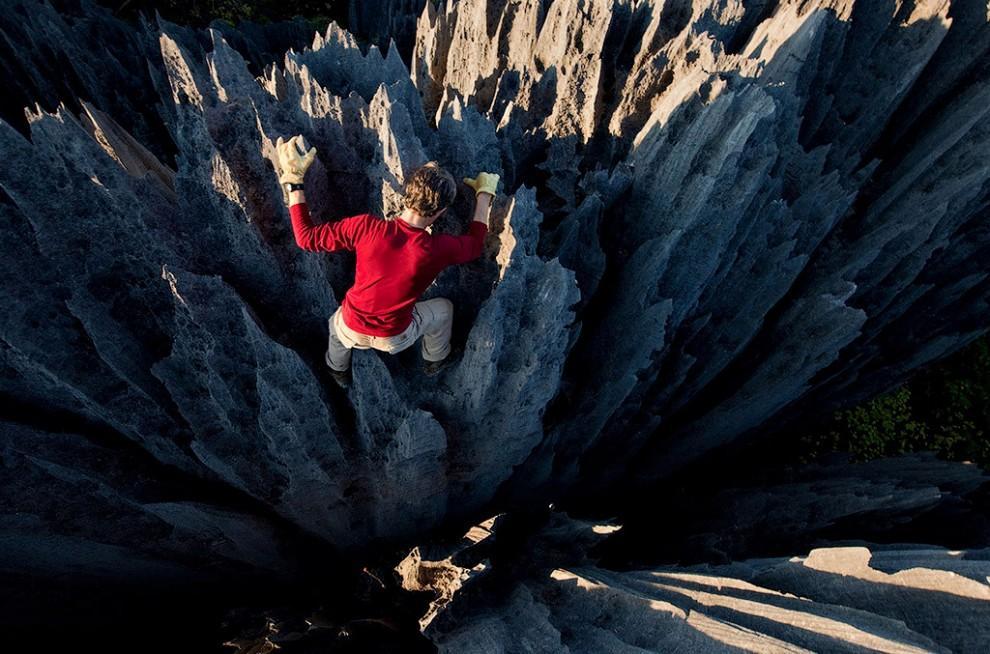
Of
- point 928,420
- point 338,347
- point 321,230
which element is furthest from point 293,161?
point 928,420

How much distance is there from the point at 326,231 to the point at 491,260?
1.49 metres

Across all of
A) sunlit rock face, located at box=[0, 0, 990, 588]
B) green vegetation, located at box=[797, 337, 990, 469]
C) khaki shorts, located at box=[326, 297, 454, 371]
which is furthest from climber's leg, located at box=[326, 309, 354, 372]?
green vegetation, located at box=[797, 337, 990, 469]

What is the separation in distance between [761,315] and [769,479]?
2.93 meters

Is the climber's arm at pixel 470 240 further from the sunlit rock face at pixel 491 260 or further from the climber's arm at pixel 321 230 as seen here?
the climber's arm at pixel 321 230

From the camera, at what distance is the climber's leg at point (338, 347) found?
5250 mm

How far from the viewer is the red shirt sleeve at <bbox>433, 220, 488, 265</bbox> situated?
15.6ft

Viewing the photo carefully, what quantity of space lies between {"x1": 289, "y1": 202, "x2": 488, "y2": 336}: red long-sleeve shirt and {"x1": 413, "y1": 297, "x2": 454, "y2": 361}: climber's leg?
37 centimetres

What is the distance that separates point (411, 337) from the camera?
5.29m

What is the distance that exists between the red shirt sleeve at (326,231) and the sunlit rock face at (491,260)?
24.2 inches

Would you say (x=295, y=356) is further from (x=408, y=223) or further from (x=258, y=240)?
(x=408, y=223)

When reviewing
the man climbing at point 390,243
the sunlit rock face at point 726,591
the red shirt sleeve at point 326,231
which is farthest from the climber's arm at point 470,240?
the sunlit rock face at point 726,591

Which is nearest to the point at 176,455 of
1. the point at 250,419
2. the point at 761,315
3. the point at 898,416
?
the point at 250,419

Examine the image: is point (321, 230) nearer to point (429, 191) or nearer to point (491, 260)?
point (429, 191)

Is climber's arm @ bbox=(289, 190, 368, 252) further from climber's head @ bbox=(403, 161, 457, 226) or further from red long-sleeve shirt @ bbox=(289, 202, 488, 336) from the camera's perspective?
climber's head @ bbox=(403, 161, 457, 226)
